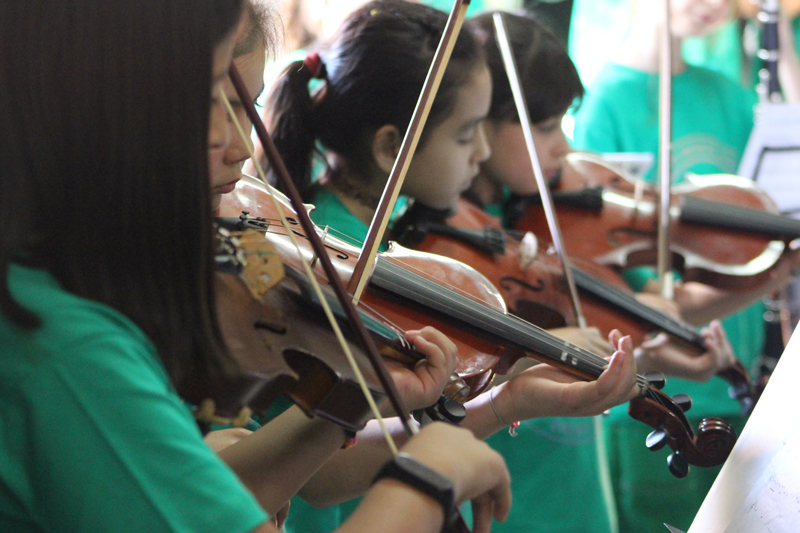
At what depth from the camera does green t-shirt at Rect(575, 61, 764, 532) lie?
1759 millimetres

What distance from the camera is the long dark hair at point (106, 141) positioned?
17.5 inches

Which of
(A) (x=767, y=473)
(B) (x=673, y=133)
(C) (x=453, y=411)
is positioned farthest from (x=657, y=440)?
(B) (x=673, y=133)

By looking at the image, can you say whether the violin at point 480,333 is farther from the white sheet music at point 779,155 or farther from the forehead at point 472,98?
the white sheet music at point 779,155

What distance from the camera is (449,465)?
0.48 metres

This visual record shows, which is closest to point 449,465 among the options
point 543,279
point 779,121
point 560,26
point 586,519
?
point 543,279

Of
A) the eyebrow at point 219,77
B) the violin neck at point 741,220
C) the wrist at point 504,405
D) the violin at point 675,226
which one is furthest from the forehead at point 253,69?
the violin neck at point 741,220

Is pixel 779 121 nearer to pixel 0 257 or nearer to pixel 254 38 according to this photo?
pixel 254 38

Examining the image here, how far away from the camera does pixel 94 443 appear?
1.29ft

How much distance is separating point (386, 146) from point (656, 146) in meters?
0.94

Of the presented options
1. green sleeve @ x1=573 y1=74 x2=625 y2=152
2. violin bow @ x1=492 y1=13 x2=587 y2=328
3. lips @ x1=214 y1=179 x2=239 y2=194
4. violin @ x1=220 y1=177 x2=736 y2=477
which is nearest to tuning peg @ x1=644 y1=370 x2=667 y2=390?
violin @ x1=220 y1=177 x2=736 y2=477

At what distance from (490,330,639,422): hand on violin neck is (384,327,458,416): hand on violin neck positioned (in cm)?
18

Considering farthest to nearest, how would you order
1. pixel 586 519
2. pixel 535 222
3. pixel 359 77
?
1. pixel 535 222
2. pixel 586 519
3. pixel 359 77

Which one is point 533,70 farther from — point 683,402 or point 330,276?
point 330,276

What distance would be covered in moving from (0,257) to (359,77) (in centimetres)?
66
